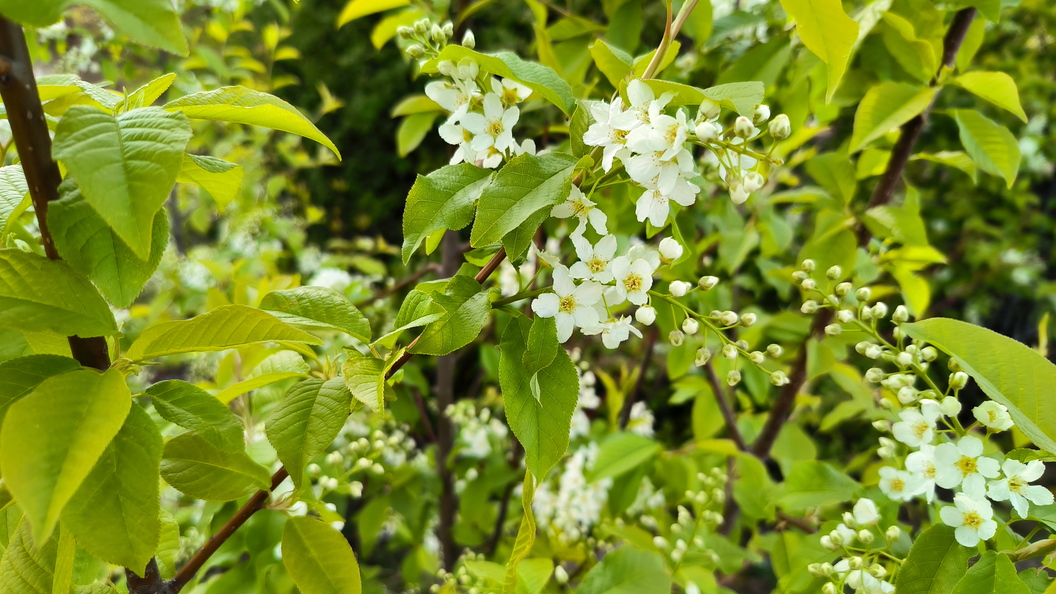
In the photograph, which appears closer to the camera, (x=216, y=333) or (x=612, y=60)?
(x=216, y=333)

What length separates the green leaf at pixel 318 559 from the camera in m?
0.53

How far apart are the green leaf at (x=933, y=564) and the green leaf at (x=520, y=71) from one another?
0.50m

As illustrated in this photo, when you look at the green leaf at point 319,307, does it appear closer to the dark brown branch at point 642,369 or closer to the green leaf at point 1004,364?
the green leaf at point 1004,364

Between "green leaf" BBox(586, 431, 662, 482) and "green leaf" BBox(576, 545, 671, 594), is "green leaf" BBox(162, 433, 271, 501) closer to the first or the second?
"green leaf" BBox(576, 545, 671, 594)

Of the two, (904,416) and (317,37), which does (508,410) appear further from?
(317,37)

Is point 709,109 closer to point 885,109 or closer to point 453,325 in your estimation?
point 453,325

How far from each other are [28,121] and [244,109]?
123 mm

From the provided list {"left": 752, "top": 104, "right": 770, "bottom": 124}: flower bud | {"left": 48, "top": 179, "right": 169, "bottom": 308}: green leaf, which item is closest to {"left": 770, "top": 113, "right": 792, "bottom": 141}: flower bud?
{"left": 752, "top": 104, "right": 770, "bottom": 124}: flower bud

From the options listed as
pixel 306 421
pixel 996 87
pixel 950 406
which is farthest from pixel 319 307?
pixel 996 87

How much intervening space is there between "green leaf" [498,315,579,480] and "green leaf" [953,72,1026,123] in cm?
69

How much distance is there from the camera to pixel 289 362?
23.4 inches

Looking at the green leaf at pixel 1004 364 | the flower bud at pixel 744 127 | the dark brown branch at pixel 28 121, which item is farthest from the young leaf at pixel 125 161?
the green leaf at pixel 1004 364

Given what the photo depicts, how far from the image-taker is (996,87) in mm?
797

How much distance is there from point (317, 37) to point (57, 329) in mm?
3339
